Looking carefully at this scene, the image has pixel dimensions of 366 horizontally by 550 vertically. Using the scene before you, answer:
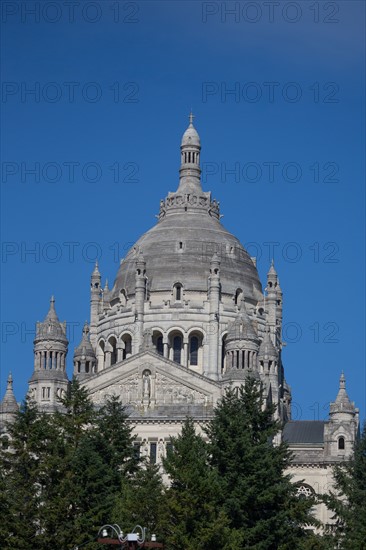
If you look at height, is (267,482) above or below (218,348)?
below

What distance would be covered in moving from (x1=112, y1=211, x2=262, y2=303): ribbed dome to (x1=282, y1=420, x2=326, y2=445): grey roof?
45.6 ft

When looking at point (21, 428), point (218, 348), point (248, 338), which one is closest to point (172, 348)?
point (218, 348)

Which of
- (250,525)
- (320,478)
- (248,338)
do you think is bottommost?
(250,525)

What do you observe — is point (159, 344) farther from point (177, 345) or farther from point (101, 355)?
point (101, 355)

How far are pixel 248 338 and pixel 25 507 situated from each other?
34399 mm

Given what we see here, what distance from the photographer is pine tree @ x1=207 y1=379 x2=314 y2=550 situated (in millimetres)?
96750

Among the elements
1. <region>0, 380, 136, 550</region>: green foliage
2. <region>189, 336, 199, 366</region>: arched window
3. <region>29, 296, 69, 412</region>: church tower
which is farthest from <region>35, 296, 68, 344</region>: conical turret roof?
<region>0, 380, 136, 550</region>: green foliage

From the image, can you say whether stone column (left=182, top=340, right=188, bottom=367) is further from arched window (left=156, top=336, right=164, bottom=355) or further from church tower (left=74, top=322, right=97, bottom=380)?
church tower (left=74, top=322, right=97, bottom=380)

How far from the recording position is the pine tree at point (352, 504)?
3799 inches

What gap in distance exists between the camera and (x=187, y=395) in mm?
125500

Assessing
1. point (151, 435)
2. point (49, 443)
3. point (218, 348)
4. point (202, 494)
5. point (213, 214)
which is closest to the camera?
point (202, 494)

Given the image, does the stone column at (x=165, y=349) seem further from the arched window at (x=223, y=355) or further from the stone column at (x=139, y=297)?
the arched window at (x=223, y=355)

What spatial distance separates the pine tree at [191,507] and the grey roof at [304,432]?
3107 centimetres

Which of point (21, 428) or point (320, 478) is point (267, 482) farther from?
point (320, 478)
